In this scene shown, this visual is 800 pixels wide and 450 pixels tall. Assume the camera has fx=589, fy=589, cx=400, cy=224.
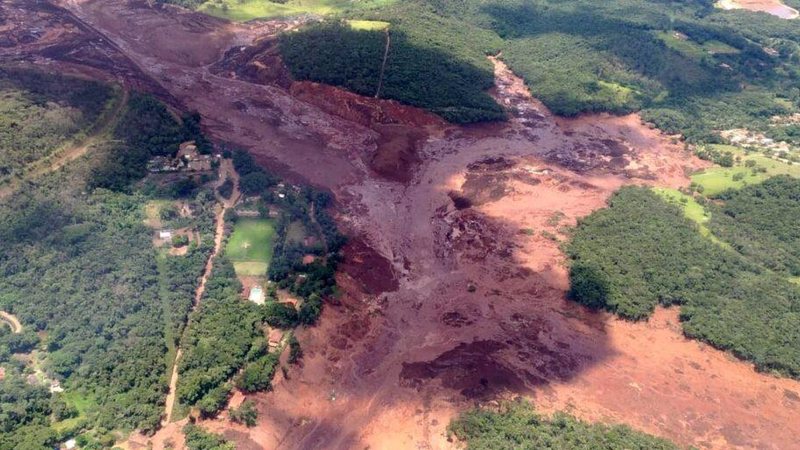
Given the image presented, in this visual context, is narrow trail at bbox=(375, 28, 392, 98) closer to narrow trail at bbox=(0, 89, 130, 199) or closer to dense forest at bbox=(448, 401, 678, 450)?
narrow trail at bbox=(0, 89, 130, 199)

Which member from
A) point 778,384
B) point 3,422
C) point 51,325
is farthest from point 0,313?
point 778,384

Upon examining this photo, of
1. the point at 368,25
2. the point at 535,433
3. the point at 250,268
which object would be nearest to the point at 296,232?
the point at 250,268

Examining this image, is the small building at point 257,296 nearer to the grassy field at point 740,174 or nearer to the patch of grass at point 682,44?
the grassy field at point 740,174

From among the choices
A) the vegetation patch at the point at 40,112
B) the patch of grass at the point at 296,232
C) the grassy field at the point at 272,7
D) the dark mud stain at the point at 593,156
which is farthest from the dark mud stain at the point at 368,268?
the grassy field at the point at 272,7

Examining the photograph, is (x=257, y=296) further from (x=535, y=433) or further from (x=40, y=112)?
(x=40, y=112)

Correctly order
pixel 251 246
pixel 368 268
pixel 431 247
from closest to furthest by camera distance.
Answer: pixel 251 246, pixel 368 268, pixel 431 247

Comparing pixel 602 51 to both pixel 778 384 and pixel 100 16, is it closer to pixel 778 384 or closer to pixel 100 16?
pixel 778 384

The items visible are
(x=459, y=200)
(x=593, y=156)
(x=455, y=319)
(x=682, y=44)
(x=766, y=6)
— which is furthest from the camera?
(x=766, y=6)
